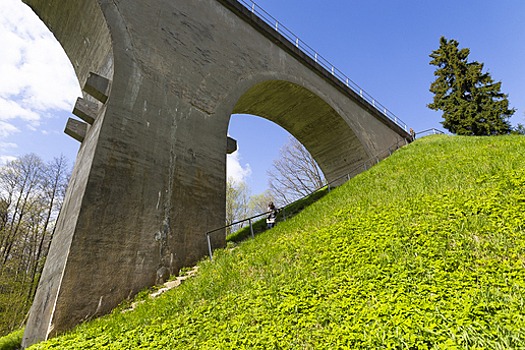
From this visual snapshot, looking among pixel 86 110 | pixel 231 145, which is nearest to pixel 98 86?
pixel 86 110

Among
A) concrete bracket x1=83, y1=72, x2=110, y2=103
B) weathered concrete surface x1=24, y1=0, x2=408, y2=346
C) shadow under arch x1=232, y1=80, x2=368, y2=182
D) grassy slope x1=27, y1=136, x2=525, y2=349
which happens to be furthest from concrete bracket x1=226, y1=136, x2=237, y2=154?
concrete bracket x1=83, y1=72, x2=110, y2=103

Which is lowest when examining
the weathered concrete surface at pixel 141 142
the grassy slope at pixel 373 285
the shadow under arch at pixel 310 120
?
the grassy slope at pixel 373 285

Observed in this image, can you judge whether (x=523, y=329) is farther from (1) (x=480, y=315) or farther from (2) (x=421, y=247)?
(2) (x=421, y=247)

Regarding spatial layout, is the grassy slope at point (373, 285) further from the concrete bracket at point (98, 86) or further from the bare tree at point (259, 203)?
the bare tree at point (259, 203)

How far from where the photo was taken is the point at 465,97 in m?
19.8

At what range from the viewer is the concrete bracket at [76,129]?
754 cm

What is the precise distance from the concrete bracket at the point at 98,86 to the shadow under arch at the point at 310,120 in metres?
5.28

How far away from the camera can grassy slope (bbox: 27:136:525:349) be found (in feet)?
9.57

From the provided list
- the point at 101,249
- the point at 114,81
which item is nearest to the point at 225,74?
the point at 114,81

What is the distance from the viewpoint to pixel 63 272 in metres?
5.04

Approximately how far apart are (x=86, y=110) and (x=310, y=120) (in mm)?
10241

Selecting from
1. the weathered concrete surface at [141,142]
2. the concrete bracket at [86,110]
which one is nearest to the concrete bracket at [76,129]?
the weathered concrete surface at [141,142]

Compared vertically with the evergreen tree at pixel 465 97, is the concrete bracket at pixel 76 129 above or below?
below

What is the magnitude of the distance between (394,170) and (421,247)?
20.6 feet
